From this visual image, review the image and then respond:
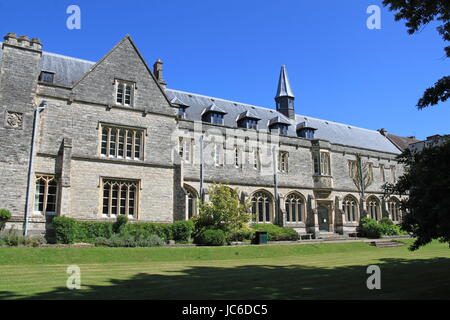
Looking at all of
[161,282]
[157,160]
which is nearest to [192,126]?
[157,160]

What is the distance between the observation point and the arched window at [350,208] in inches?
1352

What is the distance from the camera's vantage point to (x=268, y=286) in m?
8.88

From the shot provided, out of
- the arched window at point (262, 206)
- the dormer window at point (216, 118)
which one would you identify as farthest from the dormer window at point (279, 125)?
the arched window at point (262, 206)

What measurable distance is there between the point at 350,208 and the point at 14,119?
2867cm

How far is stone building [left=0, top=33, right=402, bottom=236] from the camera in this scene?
19.1 m

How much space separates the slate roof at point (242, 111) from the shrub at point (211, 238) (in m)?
10.9

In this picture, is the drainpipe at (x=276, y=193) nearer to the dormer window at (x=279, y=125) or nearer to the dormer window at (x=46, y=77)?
the dormer window at (x=279, y=125)

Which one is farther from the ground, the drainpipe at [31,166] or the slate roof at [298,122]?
the slate roof at [298,122]

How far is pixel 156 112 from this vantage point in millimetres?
23094

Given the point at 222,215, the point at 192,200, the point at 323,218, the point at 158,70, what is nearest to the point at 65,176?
the point at 222,215

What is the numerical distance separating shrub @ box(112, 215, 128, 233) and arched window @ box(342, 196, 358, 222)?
22.0 m

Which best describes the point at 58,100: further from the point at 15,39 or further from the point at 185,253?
the point at 185,253

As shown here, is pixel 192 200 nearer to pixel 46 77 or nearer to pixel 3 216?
pixel 3 216

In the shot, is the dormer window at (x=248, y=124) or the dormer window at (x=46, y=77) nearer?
the dormer window at (x=46, y=77)
